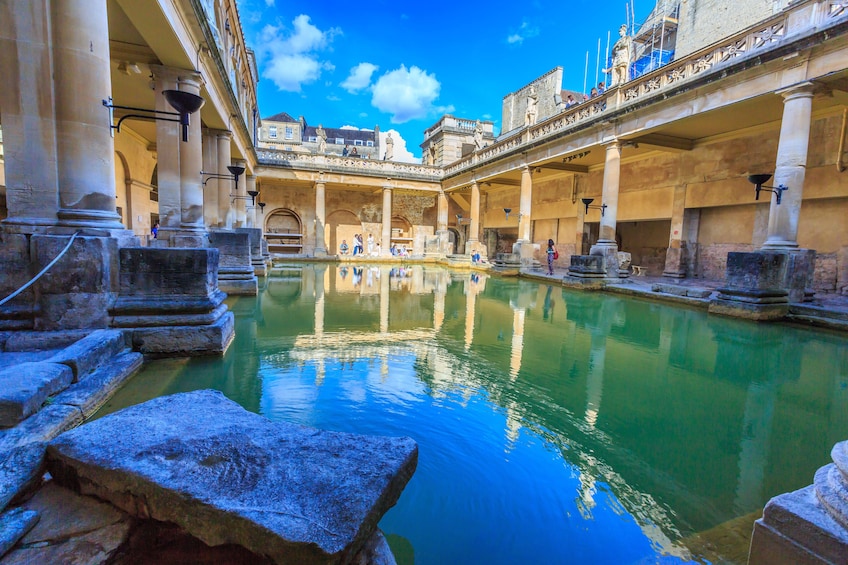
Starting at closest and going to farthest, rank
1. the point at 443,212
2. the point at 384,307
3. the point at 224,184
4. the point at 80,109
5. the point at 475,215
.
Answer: the point at 80,109 < the point at 384,307 < the point at 224,184 < the point at 475,215 < the point at 443,212

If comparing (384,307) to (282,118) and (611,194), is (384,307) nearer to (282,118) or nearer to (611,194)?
(611,194)

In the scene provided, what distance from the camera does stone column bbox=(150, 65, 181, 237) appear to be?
7363 mm

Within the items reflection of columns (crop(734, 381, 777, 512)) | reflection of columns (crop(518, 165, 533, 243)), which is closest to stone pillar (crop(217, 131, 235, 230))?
reflection of columns (crop(518, 165, 533, 243))

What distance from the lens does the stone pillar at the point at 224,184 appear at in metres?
11.7

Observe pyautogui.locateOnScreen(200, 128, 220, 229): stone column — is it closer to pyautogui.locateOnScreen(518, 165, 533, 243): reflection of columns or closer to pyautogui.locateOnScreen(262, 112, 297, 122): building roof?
pyautogui.locateOnScreen(518, 165, 533, 243): reflection of columns

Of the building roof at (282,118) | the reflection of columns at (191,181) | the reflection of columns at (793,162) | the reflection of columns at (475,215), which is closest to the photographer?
the reflection of columns at (191,181)

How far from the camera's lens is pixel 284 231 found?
86.7 ft

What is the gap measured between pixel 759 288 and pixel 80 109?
1053 cm

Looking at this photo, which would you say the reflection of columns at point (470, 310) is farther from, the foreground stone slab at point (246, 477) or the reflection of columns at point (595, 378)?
the foreground stone slab at point (246, 477)

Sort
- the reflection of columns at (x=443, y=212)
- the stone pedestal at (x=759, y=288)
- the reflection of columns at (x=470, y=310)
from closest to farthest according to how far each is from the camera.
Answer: the reflection of columns at (x=470, y=310) → the stone pedestal at (x=759, y=288) → the reflection of columns at (x=443, y=212)

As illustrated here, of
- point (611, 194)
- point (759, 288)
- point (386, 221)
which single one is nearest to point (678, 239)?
point (611, 194)

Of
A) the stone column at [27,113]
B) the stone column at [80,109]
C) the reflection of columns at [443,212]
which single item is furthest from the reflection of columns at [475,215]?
the stone column at [27,113]

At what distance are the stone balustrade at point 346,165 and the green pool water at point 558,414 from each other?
1768 cm

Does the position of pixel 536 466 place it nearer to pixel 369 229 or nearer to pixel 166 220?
pixel 166 220
